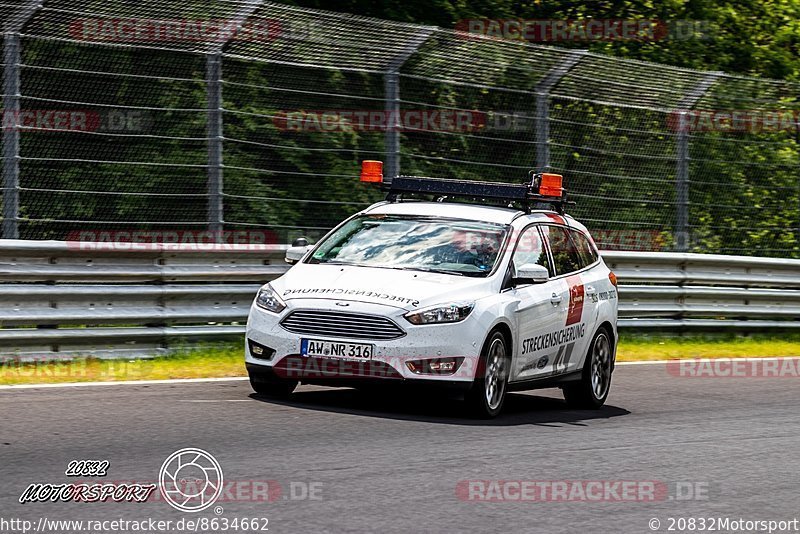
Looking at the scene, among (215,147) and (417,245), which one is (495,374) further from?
(215,147)

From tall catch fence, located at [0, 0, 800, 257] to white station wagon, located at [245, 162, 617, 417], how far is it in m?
3.01

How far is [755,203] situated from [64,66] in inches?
416

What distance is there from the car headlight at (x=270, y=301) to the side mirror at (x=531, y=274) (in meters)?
1.77

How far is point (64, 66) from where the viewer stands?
13859mm

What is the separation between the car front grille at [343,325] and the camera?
400 inches

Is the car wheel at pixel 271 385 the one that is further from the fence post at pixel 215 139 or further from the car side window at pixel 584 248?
the fence post at pixel 215 139

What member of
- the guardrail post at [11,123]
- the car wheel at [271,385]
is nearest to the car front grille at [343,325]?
the car wheel at [271,385]

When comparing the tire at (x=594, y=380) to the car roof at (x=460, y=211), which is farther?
the tire at (x=594, y=380)

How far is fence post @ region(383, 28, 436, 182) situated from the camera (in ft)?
52.9

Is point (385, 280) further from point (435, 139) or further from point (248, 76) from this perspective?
point (435, 139)

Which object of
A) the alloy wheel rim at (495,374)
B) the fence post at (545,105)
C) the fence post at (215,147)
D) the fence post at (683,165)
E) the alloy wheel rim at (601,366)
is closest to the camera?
the alloy wheel rim at (495,374)

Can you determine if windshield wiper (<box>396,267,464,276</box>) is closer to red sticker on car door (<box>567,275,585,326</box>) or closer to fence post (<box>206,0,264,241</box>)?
red sticker on car door (<box>567,275,585,326</box>)

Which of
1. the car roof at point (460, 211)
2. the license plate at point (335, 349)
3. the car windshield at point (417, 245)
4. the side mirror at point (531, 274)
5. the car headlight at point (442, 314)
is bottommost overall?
the license plate at point (335, 349)

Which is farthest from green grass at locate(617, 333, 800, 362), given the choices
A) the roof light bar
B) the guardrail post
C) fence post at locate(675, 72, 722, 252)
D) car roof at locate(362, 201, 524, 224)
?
the guardrail post
